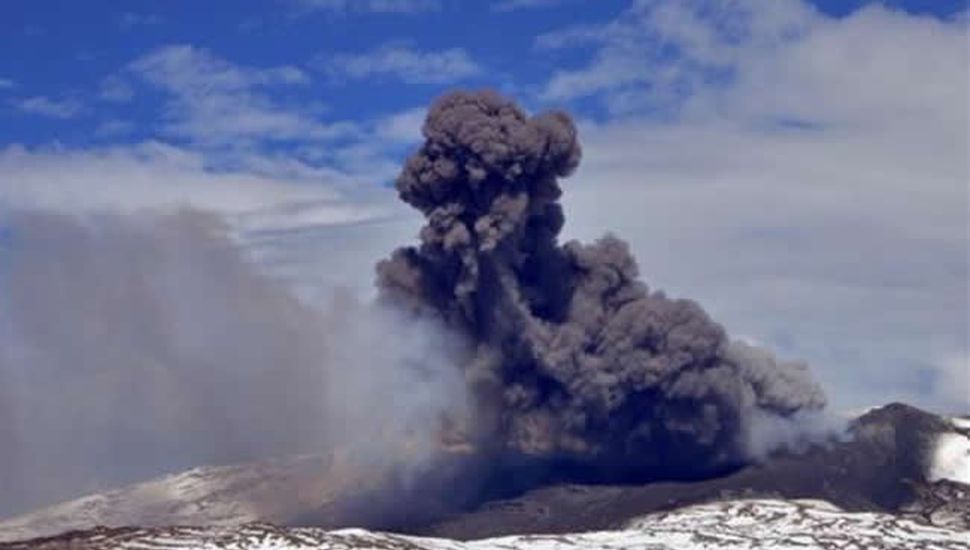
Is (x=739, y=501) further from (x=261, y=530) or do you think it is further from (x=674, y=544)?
(x=261, y=530)

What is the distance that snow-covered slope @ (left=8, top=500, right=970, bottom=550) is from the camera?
438ft

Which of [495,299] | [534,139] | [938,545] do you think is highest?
[534,139]

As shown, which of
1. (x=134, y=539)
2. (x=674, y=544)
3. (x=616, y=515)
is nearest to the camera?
(x=134, y=539)

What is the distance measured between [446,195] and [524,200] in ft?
23.7

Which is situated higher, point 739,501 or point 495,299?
point 495,299

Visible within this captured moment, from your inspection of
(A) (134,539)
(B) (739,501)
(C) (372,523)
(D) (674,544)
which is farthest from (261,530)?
(B) (739,501)

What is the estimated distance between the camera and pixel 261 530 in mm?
139000

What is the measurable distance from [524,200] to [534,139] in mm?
5654

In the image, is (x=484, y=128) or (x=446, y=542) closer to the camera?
(x=446, y=542)

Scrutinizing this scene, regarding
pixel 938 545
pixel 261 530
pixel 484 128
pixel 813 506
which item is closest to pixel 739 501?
pixel 813 506

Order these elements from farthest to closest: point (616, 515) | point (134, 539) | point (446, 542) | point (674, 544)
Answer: point (616, 515) → point (674, 544) → point (446, 542) → point (134, 539)

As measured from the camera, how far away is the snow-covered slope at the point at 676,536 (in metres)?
133

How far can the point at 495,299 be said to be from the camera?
199250 mm

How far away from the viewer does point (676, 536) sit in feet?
576
